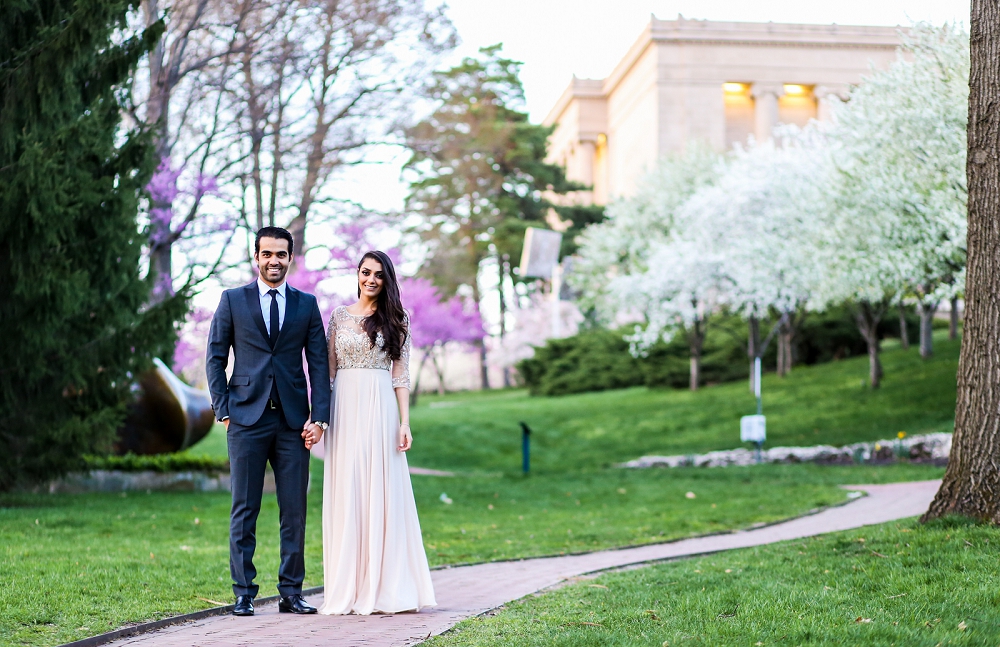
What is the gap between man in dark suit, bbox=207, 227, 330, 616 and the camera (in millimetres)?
6152

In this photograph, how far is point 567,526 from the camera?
12172 millimetres

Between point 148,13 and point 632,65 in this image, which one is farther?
point 632,65

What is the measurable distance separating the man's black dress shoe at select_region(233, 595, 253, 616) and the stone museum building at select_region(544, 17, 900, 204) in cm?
5440

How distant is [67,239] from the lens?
39.1 feet

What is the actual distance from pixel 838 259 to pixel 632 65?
45452 millimetres

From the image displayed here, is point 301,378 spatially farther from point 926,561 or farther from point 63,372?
point 63,372

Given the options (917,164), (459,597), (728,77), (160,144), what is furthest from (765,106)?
(459,597)

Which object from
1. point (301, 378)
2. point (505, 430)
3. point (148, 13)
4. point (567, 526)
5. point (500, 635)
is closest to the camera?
point (500, 635)

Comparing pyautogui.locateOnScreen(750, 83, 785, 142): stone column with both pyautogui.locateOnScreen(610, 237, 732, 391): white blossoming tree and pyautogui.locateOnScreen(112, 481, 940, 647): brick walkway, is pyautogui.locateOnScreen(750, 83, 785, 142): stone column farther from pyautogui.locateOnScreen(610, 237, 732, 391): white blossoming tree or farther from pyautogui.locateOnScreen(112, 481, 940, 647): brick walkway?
pyautogui.locateOnScreen(112, 481, 940, 647): brick walkway

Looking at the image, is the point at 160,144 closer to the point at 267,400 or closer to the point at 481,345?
the point at 267,400

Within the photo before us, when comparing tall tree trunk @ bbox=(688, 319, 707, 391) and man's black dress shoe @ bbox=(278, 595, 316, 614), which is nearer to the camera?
man's black dress shoe @ bbox=(278, 595, 316, 614)

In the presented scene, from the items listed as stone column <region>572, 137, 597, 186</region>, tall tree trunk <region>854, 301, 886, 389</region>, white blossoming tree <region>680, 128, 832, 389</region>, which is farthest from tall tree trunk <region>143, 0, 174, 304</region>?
stone column <region>572, 137, 597, 186</region>

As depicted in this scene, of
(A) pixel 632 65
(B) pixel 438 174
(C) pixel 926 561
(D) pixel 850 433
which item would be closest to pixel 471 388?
(B) pixel 438 174

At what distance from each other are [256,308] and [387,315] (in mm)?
769
